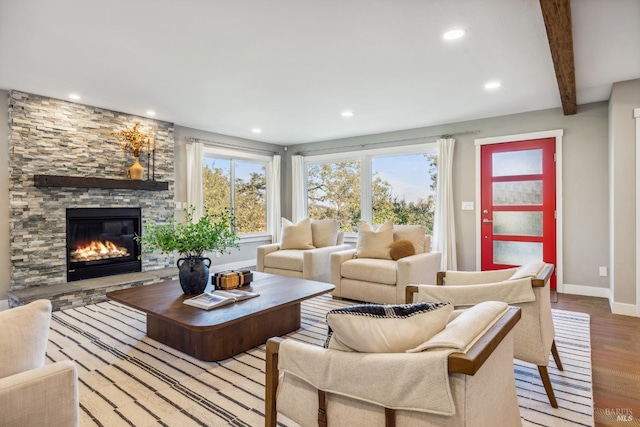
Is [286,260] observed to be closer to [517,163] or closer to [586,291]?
[517,163]

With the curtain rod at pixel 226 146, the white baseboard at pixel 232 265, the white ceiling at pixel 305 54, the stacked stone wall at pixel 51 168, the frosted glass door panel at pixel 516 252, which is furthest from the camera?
the white baseboard at pixel 232 265

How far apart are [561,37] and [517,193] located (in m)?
2.85

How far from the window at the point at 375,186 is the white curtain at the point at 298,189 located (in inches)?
5.1

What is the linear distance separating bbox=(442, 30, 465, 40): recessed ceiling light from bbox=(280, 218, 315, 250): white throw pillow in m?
3.19

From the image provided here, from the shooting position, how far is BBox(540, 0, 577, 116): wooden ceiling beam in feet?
6.97

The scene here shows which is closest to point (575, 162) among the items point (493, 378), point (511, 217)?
point (511, 217)

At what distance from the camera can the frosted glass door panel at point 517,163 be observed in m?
4.81

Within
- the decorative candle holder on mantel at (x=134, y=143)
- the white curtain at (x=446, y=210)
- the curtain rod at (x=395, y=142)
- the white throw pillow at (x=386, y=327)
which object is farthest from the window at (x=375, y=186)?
the white throw pillow at (x=386, y=327)

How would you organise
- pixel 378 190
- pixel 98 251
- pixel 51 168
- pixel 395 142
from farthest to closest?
pixel 378 190, pixel 395 142, pixel 98 251, pixel 51 168

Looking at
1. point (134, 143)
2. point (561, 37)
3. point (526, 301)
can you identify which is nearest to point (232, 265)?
point (134, 143)

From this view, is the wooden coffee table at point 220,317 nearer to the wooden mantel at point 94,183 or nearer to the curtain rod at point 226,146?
the wooden mantel at point 94,183

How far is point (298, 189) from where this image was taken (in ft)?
23.4

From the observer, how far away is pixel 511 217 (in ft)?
16.3

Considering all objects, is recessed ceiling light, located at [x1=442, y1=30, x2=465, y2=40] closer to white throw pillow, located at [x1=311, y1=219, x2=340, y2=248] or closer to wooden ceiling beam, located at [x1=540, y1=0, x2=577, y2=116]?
wooden ceiling beam, located at [x1=540, y1=0, x2=577, y2=116]
